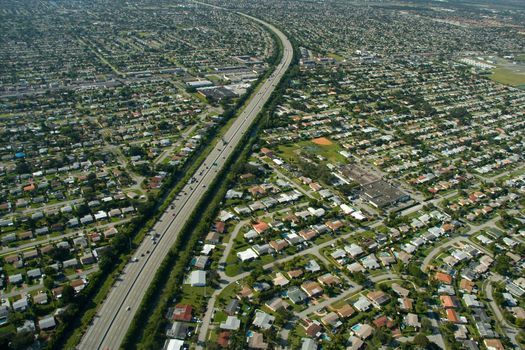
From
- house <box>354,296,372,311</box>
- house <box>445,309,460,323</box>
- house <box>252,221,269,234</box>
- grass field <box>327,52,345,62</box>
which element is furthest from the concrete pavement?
grass field <box>327,52,345,62</box>

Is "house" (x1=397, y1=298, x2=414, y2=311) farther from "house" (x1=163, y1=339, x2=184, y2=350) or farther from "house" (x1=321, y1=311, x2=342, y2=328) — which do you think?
"house" (x1=163, y1=339, x2=184, y2=350)

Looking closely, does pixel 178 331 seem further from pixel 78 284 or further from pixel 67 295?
pixel 78 284

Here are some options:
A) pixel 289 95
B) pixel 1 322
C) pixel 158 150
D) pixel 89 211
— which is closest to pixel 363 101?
pixel 289 95

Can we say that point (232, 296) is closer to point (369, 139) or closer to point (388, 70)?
point (369, 139)

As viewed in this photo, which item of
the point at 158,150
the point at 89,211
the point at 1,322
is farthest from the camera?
the point at 158,150

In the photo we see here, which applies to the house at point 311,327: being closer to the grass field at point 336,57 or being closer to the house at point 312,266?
the house at point 312,266

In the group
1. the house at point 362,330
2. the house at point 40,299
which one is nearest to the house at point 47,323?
the house at point 40,299
